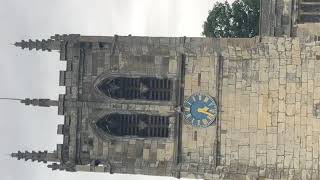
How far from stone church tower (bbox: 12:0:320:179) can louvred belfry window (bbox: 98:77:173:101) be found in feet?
0.13

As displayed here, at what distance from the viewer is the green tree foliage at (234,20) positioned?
5072 centimetres

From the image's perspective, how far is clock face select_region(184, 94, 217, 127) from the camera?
91.9 ft

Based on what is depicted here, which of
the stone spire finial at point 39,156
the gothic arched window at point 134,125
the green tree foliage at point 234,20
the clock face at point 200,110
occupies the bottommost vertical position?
the stone spire finial at point 39,156

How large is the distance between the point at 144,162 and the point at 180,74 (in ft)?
11.7

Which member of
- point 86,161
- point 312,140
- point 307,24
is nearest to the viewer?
point 312,140

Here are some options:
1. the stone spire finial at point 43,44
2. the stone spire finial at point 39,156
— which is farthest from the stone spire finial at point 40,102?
the stone spire finial at point 43,44

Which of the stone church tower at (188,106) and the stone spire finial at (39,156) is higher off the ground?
the stone church tower at (188,106)

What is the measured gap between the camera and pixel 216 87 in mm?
27969

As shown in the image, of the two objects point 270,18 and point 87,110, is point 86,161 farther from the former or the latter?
point 270,18

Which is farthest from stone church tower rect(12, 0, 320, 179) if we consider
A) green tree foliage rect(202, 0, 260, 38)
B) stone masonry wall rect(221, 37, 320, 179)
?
green tree foliage rect(202, 0, 260, 38)

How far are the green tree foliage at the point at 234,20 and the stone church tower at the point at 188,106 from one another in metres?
22.4

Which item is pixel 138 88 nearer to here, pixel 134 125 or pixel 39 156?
pixel 134 125

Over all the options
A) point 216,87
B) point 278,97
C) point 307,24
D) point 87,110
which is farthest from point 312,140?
point 307,24

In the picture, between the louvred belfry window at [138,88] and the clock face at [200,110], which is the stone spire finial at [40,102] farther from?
the clock face at [200,110]
